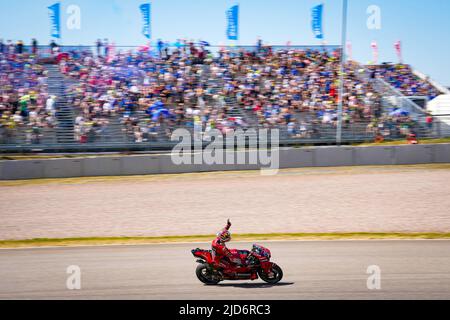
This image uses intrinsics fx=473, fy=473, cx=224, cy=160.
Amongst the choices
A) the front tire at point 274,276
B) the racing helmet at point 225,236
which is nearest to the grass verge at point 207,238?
the front tire at point 274,276

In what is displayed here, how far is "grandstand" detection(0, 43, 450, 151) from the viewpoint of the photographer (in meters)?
19.9

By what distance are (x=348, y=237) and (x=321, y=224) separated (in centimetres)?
121

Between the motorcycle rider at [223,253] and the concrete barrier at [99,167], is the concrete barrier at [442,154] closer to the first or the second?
the concrete barrier at [99,167]

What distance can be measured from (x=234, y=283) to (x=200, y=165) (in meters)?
12.2

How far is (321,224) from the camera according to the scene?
38.0 feet

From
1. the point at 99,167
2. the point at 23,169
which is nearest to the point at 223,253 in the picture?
the point at 99,167

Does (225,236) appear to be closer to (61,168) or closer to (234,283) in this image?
(234,283)

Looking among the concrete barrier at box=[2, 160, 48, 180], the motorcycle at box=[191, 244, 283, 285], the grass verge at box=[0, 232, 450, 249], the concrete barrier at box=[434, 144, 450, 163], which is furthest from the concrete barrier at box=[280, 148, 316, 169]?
the motorcycle at box=[191, 244, 283, 285]

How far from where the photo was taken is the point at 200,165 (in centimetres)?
1945

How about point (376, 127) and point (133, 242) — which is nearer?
point (133, 242)

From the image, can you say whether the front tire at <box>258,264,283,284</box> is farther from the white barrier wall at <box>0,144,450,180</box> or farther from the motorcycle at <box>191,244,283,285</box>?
the white barrier wall at <box>0,144,450,180</box>
